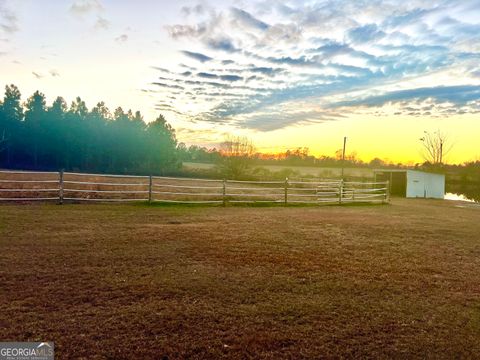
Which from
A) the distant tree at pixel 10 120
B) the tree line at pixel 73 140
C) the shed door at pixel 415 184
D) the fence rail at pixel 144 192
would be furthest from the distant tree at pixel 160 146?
the shed door at pixel 415 184

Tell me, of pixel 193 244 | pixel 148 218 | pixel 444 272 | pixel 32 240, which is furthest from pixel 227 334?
pixel 148 218

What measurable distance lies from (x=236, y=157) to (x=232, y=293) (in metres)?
29.0

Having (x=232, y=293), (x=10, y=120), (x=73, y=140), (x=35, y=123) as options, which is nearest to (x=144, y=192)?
(x=232, y=293)

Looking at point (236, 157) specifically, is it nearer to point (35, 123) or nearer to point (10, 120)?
point (35, 123)

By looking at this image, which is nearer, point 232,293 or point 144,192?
point 232,293

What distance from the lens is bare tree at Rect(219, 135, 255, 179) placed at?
32.9 m

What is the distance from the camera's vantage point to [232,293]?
4.19 m

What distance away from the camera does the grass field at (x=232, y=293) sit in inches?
119

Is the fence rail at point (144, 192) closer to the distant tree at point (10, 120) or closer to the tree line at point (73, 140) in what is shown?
the tree line at point (73, 140)

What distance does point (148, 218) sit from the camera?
9.93 m

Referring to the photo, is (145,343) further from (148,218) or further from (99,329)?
(148,218)

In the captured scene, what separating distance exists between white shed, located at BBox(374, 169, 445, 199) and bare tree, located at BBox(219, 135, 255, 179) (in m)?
12.8

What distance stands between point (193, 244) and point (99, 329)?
12.0ft

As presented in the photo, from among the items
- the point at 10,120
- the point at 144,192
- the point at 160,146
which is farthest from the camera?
the point at 160,146
